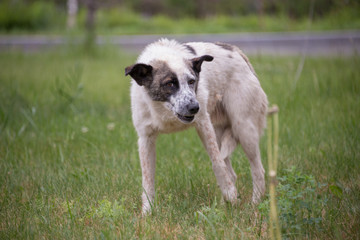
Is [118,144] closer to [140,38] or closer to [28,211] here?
[28,211]

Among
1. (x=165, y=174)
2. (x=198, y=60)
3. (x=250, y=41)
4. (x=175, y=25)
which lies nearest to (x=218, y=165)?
(x=165, y=174)

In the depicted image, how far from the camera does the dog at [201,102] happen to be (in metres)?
3.34

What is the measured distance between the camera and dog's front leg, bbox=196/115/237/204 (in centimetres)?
350

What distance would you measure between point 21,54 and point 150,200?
374 inches

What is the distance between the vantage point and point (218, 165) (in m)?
3.51

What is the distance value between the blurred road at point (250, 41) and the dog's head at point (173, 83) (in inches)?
343

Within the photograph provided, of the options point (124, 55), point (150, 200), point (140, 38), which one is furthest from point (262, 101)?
point (140, 38)

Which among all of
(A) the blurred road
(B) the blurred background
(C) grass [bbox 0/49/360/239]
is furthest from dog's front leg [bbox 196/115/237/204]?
(A) the blurred road

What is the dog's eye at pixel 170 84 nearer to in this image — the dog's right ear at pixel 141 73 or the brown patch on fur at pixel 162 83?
the brown patch on fur at pixel 162 83

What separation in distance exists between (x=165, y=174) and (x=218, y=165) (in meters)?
Result: 0.82

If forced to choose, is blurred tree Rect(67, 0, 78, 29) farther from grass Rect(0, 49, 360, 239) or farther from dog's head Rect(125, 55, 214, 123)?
dog's head Rect(125, 55, 214, 123)

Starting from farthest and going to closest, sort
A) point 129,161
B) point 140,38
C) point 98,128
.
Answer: point 140,38 < point 98,128 < point 129,161

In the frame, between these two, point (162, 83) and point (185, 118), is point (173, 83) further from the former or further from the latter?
point (185, 118)

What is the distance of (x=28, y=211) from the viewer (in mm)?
3412
